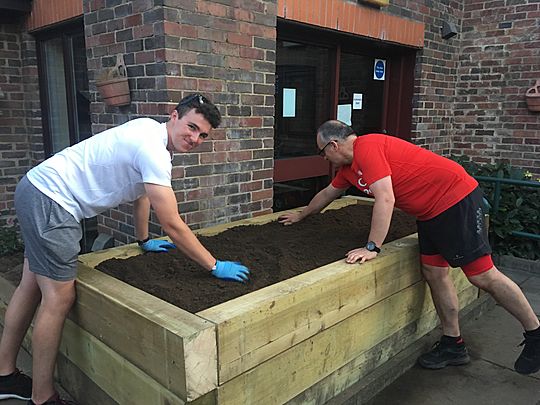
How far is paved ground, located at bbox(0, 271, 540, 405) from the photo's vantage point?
9.05 feet

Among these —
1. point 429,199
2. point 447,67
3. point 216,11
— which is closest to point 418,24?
point 447,67

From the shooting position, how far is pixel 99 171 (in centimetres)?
229

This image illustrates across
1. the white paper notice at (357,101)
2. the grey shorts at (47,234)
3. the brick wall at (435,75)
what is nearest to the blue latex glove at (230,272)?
the grey shorts at (47,234)

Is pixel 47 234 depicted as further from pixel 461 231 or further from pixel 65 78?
A: pixel 65 78

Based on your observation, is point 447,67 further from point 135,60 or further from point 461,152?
point 135,60

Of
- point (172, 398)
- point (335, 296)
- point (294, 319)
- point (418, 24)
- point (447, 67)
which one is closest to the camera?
point (172, 398)

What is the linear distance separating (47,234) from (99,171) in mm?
379

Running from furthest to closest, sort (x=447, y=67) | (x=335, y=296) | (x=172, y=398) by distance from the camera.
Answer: (x=447, y=67) < (x=335, y=296) < (x=172, y=398)

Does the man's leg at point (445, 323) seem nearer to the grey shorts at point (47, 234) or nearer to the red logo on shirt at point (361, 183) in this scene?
the red logo on shirt at point (361, 183)

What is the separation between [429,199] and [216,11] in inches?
79.4

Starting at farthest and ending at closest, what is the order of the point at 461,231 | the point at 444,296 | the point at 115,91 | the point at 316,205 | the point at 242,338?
the point at 316,205 → the point at 115,91 → the point at 444,296 → the point at 461,231 → the point at 242,338

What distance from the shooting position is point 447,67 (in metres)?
6.30

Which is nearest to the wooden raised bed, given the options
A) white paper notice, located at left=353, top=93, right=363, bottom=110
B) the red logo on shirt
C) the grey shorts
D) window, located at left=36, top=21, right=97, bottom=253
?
the grey shorts

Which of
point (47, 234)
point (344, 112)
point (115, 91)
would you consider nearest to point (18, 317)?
point (47, 234)
